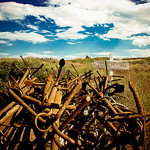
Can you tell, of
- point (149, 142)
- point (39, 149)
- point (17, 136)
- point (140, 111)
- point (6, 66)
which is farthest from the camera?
point (6, 66)

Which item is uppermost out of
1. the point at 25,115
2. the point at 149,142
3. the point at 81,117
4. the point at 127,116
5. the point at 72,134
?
the point at 127,116

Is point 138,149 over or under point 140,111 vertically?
under

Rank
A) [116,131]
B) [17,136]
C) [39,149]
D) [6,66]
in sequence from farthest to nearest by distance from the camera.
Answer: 1. [6,66]
2. [17,136]
3. [39,149]
4. [116,131]

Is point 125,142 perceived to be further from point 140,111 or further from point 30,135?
point 30,135

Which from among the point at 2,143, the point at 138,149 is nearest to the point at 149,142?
the point at 138,149

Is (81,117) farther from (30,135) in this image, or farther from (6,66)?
(6,66)

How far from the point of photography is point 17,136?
2.80 feet

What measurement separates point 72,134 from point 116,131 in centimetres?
53

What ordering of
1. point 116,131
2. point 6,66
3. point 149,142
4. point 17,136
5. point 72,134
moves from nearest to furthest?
1. point 116,131
2. point 17,136
3. point 72,134
4. point 149,142
5. point 6,66

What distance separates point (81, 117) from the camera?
3.54 ft

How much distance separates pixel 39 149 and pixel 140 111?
69 cm

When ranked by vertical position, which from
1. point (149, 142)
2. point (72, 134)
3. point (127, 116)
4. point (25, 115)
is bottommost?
point (149, 142)

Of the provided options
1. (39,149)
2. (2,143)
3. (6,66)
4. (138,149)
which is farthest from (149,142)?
(6,66)

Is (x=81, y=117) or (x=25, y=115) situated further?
(x=81, y=117)
